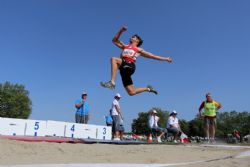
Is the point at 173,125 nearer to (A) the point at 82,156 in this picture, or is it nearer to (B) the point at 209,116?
(B) the point at 209,116

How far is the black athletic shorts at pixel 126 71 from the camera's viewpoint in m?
7.96

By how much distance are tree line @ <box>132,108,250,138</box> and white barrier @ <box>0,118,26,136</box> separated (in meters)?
95.2

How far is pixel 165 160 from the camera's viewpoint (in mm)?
6070

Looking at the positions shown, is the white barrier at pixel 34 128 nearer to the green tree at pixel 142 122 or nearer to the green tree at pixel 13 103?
the green tree at pixel 13 103

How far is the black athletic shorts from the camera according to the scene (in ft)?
26.1

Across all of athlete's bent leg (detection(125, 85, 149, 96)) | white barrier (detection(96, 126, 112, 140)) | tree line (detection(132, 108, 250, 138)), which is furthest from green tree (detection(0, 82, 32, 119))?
athlete's bent leg (detection(125, 85, 149, 96))

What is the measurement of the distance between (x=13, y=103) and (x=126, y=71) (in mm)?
86718

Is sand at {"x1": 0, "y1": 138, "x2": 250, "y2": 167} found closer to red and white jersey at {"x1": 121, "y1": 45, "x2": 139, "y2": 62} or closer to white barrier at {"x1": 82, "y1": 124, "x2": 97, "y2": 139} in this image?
red and white jersey at {"x1": 121, "y1": 45, "x2": 139, "y2": 62}

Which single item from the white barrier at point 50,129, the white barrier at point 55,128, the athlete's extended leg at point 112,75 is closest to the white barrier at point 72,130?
the white barrier at point 50,129

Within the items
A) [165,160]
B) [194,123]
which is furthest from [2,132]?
[194,123]

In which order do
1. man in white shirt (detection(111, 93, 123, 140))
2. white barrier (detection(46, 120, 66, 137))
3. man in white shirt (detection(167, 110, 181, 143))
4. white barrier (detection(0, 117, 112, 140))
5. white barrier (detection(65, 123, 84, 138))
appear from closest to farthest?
white barrier (detection(0, 117, 112, 140)), white barrier (detection(46, 120, 66, 137)), man in white shirt (detection(111, 93, 123, 140)), white barrier (detection(65, 123, 84, 138)), man in white shirt (detection(167, 110, 181, 143))

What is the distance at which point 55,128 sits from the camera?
1191 centimetres

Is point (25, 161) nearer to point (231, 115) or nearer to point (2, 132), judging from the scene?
point (2, 132)

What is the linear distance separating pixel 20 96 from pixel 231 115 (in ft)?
264
